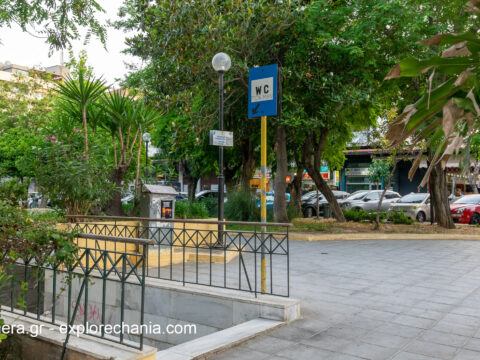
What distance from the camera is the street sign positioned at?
8.76m

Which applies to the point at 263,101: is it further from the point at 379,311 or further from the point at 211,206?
the point at 211,206

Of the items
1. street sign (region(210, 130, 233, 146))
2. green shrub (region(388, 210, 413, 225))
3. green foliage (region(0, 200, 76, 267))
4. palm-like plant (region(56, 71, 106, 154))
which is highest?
palm-like plant (region(56, 71, 106, 154))

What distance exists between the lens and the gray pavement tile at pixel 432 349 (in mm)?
4035

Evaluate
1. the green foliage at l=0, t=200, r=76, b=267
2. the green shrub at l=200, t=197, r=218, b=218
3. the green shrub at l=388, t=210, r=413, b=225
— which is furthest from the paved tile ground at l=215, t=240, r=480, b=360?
the green shrub at l=388, t=210, r=413, b=225

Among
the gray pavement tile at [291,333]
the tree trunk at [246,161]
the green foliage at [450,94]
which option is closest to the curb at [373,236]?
the tree trunk at [246,161]

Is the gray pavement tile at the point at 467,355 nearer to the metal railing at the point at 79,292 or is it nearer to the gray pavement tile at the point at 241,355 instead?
the gray pavement tile at the point at 241,355

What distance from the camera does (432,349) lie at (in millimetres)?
4195

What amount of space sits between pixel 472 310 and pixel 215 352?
359 cm

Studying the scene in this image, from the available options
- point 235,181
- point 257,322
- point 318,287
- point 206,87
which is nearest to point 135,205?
point 206,87

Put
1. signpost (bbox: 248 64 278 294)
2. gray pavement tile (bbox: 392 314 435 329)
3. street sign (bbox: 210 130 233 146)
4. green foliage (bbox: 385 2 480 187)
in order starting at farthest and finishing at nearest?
street sign (bbox: 210 130 233 146), signpost (bbox: 248 64 278 294), gray pavement tile (bbox: 392 314 435 329), green foliage (bbox: 385 2 480 187)

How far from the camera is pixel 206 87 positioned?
619 inches

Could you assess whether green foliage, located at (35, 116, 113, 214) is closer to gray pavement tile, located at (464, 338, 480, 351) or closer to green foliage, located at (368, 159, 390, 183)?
gray pavement tile, located at (464, 338, 480, 351)

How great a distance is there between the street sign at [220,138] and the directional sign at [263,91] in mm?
2786

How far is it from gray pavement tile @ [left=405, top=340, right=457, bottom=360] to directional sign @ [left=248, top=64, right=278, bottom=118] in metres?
3.19
